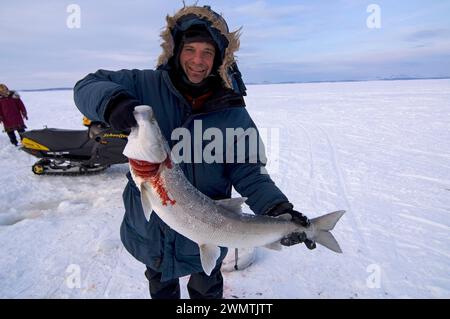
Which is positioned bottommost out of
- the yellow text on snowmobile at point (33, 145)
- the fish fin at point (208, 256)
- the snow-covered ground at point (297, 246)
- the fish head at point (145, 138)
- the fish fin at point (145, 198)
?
the snow-covered ground at point (297, 246)

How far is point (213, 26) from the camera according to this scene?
2.23m

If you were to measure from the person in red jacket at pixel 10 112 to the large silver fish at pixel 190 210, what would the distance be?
9.73m

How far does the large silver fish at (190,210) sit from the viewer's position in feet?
5.91

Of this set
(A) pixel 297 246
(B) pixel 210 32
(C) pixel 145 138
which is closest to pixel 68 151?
(A) pixel 297 246

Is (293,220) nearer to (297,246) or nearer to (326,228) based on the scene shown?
(326,228)

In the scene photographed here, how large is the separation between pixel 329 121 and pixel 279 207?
1369 centimetres

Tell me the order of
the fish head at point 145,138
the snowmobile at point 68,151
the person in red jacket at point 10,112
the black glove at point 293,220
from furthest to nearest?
the person in red jacket at point 10,112 < the snowmobile at point 68,151 < the black glove at point 293,220 < the fish head at point 145,138

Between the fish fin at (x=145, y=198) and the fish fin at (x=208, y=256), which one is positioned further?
the fish fin at (x=208, y=256)

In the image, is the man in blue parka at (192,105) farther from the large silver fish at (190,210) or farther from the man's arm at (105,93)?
the large silver fish at (190,210)

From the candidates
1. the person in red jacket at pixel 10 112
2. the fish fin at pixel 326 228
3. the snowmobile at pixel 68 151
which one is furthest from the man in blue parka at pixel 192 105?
the person in red jacket at pixel 10 112

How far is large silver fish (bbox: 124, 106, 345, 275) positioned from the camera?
1.80 m

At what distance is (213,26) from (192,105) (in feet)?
1.73

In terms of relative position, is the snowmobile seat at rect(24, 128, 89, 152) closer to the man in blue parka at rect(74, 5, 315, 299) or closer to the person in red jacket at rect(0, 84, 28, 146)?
the person in red jacket at rect(0, 84, 28, 146)
